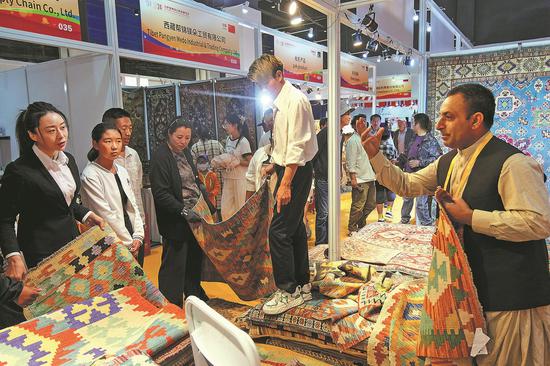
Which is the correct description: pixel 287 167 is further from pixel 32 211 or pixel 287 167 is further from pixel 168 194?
pixel 32 211

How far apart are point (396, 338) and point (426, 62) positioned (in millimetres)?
5059

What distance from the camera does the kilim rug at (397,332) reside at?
212 cm

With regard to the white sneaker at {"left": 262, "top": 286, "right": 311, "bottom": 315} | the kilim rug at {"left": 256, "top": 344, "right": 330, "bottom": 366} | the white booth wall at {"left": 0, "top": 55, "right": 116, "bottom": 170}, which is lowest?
the kilim rug at {"left": 256, "top": 344, "right": 330, "bottom": 366}

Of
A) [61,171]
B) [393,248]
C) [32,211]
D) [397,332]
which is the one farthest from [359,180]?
[32,211]

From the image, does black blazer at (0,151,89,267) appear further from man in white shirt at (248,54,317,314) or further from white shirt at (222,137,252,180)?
white shirt at (222,137,252,180)

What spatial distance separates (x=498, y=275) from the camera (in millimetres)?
1614

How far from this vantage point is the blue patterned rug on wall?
18.1 feet

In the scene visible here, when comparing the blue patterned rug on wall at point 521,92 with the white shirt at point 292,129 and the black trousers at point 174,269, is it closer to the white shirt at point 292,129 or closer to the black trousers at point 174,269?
the white shirt at point 292,129

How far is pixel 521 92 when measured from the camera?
5605 millimetres

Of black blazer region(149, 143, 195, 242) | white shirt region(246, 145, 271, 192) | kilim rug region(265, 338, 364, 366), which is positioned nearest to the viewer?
kilim rug region(265, 338, 364, 366)

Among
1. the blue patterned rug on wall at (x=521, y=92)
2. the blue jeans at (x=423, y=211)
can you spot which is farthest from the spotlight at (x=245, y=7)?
the blue jeans at (x=423, y=211)

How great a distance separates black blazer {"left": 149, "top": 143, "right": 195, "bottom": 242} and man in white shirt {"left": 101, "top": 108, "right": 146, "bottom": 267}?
176mm

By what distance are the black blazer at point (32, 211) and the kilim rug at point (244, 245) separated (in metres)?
1.05

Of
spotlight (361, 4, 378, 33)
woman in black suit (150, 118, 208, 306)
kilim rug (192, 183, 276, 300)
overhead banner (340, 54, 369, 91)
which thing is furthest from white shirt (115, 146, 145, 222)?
overhead banner (340, 54, 369, 91)
